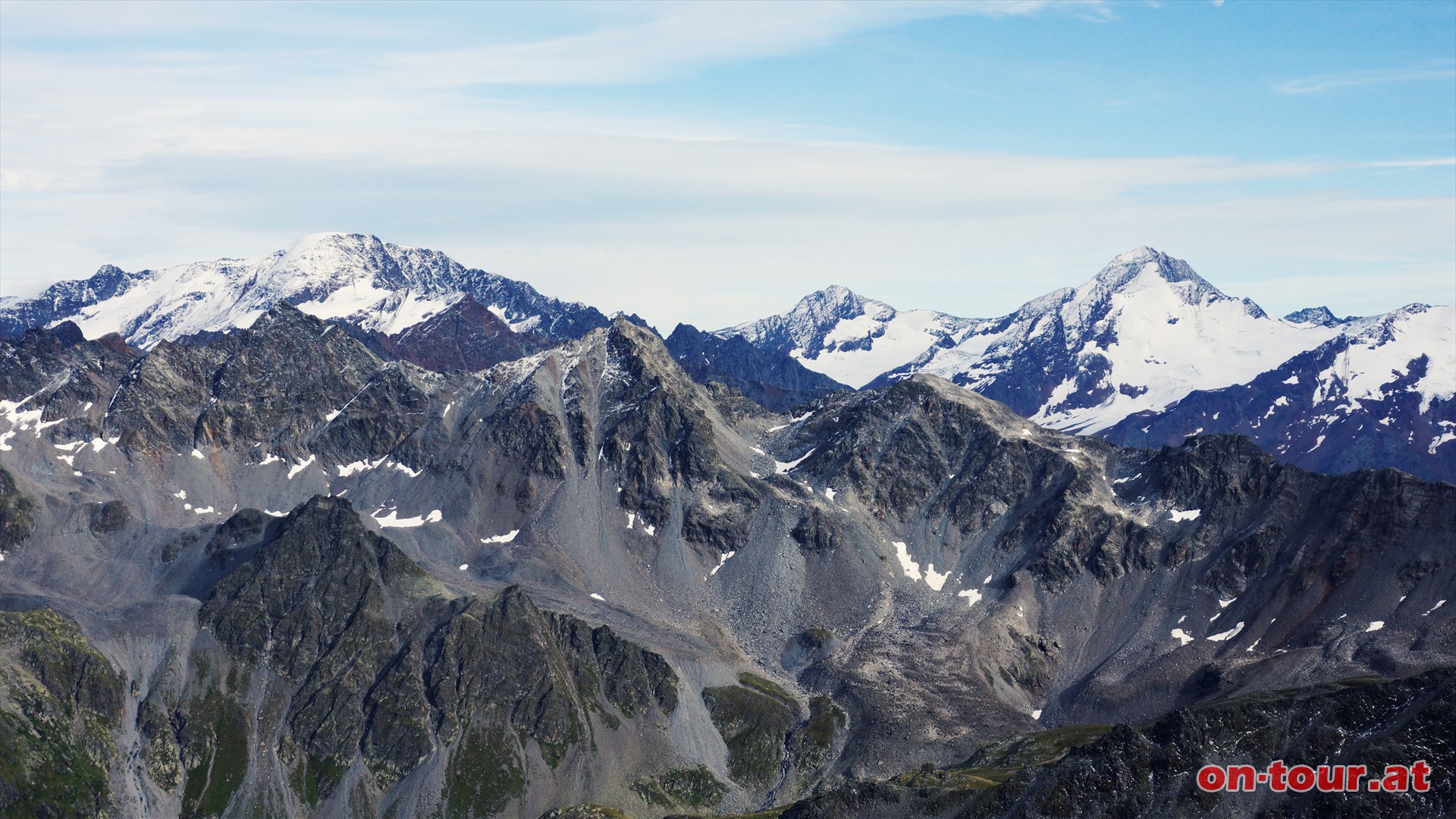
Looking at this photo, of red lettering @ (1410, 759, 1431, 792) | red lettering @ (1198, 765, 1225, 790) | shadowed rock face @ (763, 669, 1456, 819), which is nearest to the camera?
red lettering @ (1410, 759, 1431, 792)

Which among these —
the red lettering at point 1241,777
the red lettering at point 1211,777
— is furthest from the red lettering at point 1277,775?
the red lettering at point 1211,777

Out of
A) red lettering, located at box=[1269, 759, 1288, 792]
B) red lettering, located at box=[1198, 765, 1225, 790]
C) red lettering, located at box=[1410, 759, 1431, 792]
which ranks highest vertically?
red lettering, located at box=[1410, 759, 1431, 792]

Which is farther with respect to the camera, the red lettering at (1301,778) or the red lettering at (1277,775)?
the red lettering at (1277,775)

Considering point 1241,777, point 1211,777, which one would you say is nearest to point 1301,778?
point 1241,777

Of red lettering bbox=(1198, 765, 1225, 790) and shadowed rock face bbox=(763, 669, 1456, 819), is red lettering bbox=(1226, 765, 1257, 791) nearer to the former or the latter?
shadowed rock face bbox=(763, 669, 1456, 819)

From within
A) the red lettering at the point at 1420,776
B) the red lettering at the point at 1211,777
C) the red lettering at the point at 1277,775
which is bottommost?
the red lettering at the point at 1211,777

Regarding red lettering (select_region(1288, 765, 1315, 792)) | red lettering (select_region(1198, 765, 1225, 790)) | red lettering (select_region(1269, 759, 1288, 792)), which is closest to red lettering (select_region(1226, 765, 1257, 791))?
red lettering (select_region(1198, 765, 1225, 790))

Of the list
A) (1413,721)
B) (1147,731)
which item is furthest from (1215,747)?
(1413,721)

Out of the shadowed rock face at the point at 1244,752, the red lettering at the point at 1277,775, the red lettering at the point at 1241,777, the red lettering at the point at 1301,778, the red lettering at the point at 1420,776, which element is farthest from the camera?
the red lettering at the point at 1241,777

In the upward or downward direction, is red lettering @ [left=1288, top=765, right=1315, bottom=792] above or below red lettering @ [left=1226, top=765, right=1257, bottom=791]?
above

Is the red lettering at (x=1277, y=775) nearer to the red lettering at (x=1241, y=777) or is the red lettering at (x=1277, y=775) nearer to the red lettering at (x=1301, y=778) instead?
the red lettering at (x=1301, y=778)

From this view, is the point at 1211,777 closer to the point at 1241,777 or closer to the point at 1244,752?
the point at 1241,777

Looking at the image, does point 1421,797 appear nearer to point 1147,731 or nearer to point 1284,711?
point 1284,711

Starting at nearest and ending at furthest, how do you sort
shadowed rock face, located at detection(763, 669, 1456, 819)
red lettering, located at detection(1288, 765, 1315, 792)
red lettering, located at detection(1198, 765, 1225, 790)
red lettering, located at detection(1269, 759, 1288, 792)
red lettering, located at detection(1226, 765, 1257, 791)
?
shadowed rock face, located at detection(763, 669, 1456, 819) → red lettering, located at detection(1288, 765, 1315, 792) → red lettering, located at detection(1269, 759, 1288, 792) → red lettering, located at detection(1226, 765, 1257, 791) → red lettering, located at detection(1198, 765, 1225, 790)
